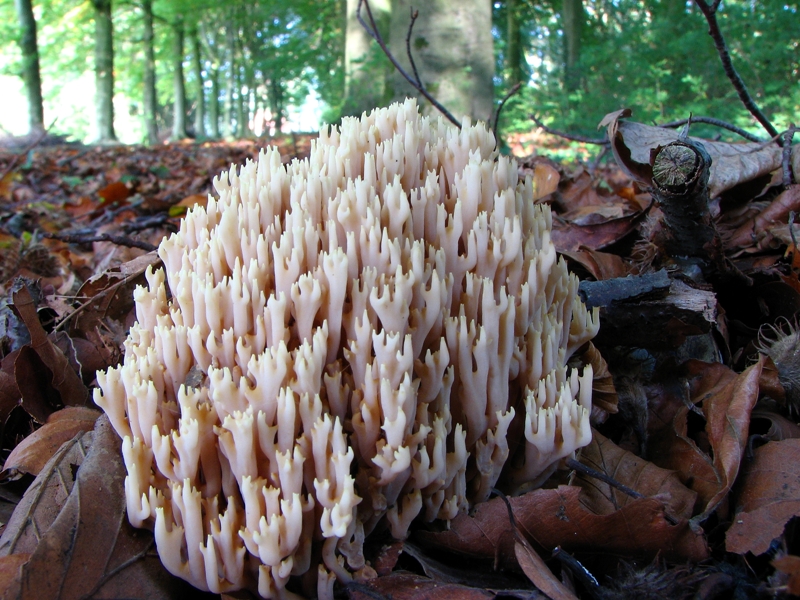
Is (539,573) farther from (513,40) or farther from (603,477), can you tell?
(513,40)

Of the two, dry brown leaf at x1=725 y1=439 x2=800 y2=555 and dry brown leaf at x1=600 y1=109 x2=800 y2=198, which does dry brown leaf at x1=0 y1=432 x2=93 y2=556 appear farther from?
dry brown leaf at x1=600 y1=109 x2=800 y2=198

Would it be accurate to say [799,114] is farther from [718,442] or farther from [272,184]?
[272,184]

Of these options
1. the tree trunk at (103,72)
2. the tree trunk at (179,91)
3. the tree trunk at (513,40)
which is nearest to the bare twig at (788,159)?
the tree trunk at (513,40)

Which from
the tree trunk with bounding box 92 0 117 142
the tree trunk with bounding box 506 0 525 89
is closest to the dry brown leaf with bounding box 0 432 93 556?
the tree trunk with bounding box 506 0 525 89

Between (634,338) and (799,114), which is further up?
(799,114)

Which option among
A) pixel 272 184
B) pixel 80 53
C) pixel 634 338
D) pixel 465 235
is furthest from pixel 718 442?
pixel 80 53

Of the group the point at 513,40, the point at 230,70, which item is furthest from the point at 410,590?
the point at 230,70

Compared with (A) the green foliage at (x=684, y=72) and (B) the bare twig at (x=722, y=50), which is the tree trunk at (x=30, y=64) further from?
(B) the bare twig at (x=722, y=50)
